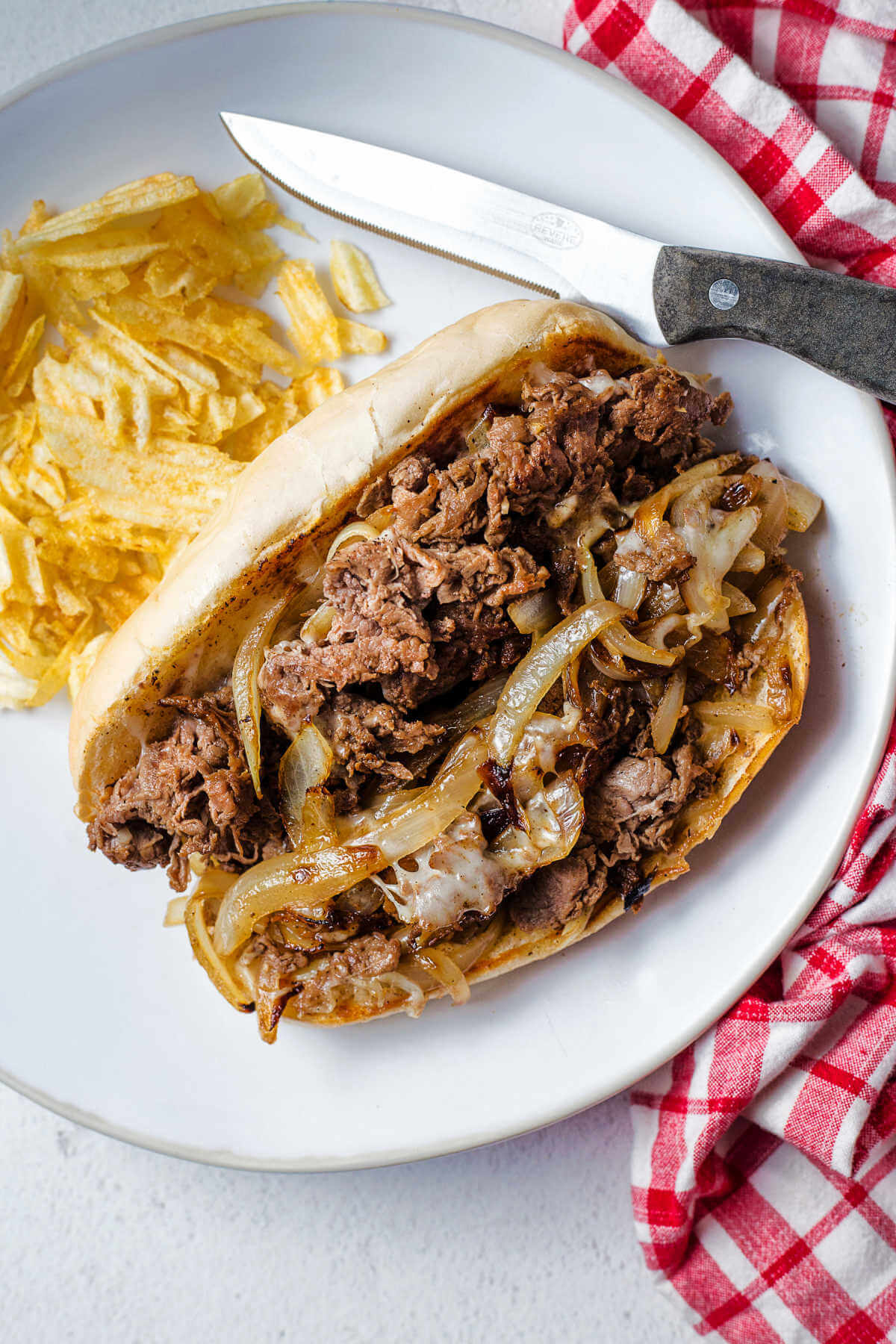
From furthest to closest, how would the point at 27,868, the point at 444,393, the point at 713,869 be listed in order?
the point at 27,868
the point at 713,869
the point at 444,393

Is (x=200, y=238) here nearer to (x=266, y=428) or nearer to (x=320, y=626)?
(x=266, y=428)

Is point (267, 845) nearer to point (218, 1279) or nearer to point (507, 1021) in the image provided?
point (507, 1021)

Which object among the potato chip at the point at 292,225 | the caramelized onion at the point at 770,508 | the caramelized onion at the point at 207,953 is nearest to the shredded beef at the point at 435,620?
the caramelized onion at the point at 207,953

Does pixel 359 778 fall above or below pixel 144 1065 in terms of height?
above

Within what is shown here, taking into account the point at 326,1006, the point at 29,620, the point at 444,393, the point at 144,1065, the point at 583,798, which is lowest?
the point at 144,1065

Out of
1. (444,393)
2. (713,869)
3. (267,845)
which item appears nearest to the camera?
(444,393)

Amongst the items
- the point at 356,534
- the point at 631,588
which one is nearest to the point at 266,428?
the point at 356,534

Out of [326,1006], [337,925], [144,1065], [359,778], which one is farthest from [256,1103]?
[359,778]

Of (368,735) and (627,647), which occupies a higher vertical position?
(627,647)
